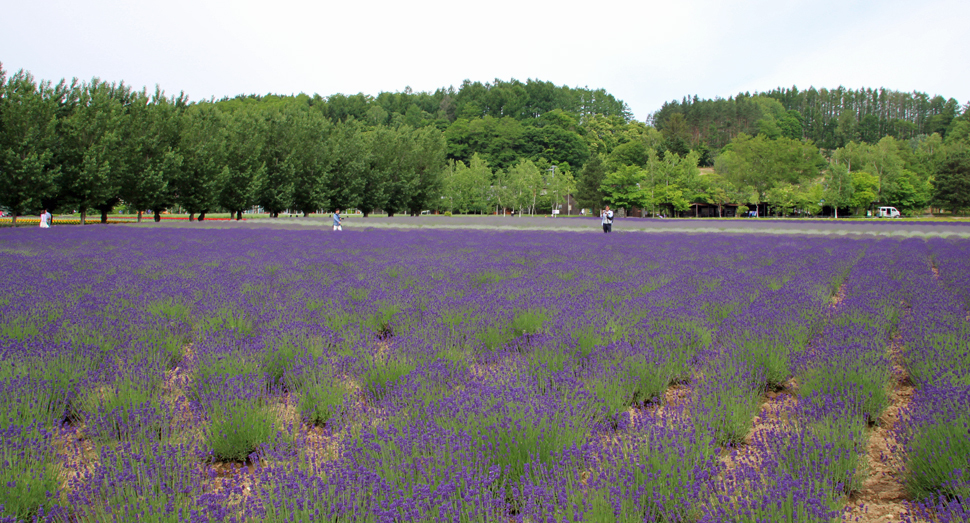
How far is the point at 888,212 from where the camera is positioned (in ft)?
206

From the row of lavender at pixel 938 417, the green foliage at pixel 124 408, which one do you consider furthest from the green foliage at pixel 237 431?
the row of lavender at pixel 938 417

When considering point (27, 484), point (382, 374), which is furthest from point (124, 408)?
point (382, 374)

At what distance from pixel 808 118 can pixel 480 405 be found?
18548 centimetres

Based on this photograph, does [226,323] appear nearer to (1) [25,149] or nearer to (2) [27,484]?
(2) [27,484]

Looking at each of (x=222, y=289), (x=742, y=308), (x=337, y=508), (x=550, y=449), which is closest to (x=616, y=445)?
(x=550, y=449)

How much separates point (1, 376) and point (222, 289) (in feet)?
12.1

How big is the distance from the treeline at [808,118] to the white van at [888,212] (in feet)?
183

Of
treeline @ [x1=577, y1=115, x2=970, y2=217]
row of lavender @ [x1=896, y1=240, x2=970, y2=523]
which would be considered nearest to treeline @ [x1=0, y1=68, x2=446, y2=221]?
treeline @ [x1=577, y1=115, x2=970, y2=217]

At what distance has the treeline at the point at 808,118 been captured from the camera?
130875 millimetres

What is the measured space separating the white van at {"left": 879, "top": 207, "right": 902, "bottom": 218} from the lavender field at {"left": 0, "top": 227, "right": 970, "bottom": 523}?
66048 millimetres

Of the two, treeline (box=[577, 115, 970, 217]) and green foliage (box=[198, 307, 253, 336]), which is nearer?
green foliage (box=[198, 307, 253, 336])

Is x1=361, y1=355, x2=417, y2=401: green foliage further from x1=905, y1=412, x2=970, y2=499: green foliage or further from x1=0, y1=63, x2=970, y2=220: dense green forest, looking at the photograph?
x1=0, y1=63, x2=970, y2=220: dense green forest

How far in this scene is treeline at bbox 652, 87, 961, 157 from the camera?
131 m

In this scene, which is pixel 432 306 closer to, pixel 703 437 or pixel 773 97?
pixel 703 437
